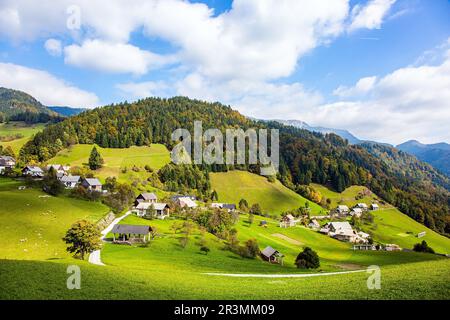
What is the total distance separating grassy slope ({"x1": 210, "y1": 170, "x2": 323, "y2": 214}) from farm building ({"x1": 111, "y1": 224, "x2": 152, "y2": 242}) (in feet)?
329

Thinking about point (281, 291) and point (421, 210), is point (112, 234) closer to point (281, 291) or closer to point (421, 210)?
point (281, 291)

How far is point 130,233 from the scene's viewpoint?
231ft

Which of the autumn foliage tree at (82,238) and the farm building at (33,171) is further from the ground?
the farm building at (33,171)

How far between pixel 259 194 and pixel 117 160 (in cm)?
8869

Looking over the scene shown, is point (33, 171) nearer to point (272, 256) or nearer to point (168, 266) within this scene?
point (168, 266)

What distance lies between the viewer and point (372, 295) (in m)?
23.0

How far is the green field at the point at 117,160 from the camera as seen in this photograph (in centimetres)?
15525

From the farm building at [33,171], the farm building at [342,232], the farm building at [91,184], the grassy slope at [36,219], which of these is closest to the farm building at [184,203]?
the grassy slope at [36,219]

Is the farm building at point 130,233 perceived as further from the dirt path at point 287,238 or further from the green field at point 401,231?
the green field at point 401,231

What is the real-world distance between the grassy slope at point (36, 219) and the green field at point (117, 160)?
5746 cm

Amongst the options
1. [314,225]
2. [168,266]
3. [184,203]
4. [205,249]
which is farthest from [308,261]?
[314,225]

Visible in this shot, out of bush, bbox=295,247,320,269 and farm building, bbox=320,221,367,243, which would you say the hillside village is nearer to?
farm building, bbox=320,221,367,243
